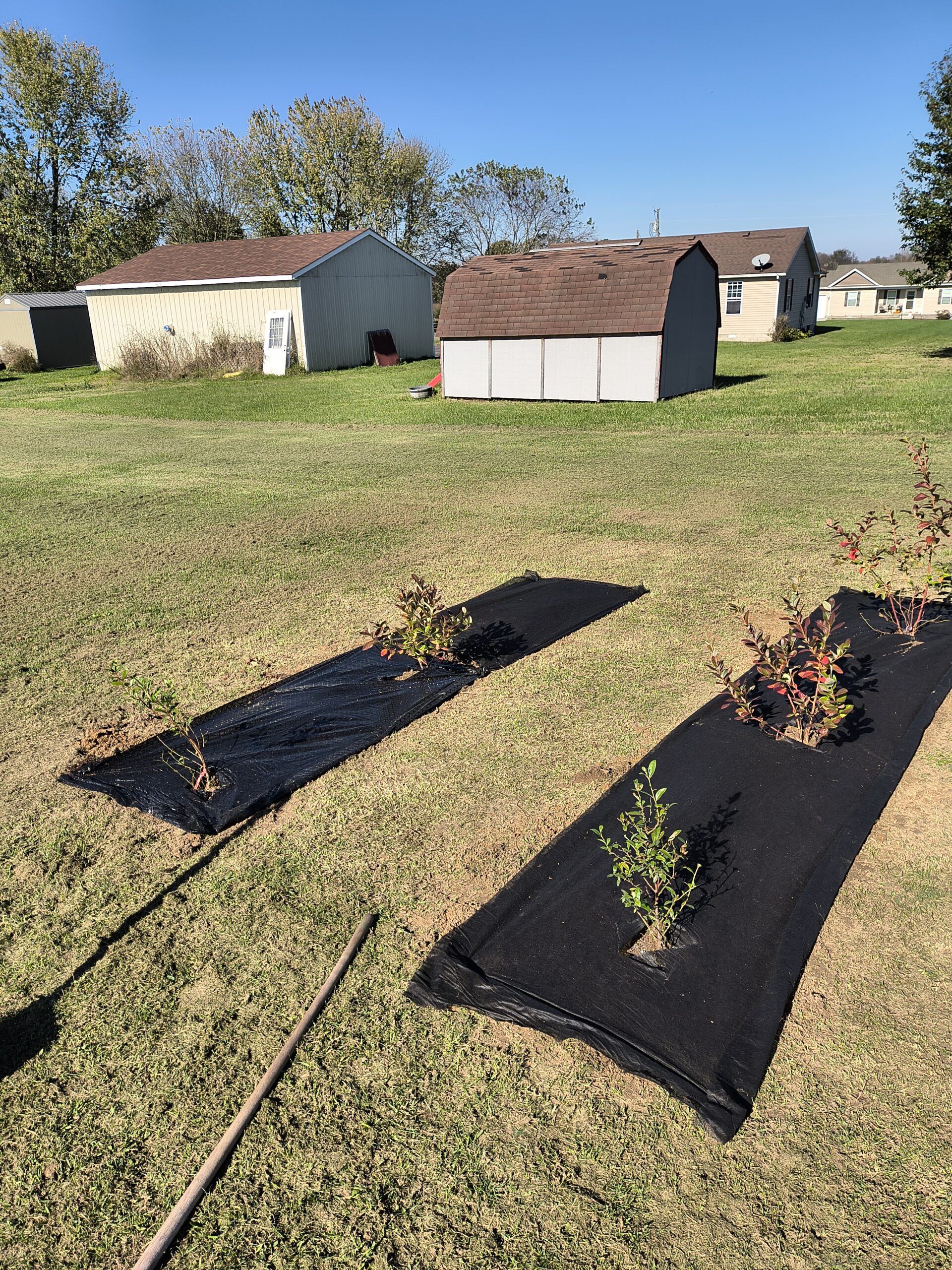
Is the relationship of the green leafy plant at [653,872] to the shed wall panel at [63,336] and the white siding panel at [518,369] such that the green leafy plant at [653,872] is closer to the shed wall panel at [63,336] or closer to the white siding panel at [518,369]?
the white siding panel at [518,369]

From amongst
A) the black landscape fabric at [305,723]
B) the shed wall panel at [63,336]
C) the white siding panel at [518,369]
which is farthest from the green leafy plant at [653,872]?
the shed wall panel at [63,336]

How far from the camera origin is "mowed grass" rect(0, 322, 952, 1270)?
7.55 ft

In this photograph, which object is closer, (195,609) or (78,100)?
(195,609)

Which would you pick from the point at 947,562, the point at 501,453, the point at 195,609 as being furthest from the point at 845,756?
the point at 501,453

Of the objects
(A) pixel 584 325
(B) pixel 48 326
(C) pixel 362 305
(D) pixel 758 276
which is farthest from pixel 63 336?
(D) pixel 758 276

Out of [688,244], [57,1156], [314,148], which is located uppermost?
[314,148]

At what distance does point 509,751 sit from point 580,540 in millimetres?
4446

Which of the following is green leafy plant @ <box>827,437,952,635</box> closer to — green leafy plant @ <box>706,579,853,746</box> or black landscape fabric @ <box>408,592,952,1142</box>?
green leafy plant @ <box>706,579,853,746</box>

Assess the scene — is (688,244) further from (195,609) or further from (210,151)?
(210,151)

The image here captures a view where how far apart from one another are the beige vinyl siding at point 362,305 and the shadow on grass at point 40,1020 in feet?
83.5

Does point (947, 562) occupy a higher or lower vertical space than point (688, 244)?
lower

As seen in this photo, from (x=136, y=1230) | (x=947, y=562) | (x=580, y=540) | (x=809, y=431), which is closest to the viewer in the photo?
(x=136, y=1230)

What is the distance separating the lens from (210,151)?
4462 cm

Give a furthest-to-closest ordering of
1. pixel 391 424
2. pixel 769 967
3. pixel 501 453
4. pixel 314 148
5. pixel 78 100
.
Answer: pixel 314 148
pixel 78 100
pixel 391 424
pixel 501 453
pixel 769 967
